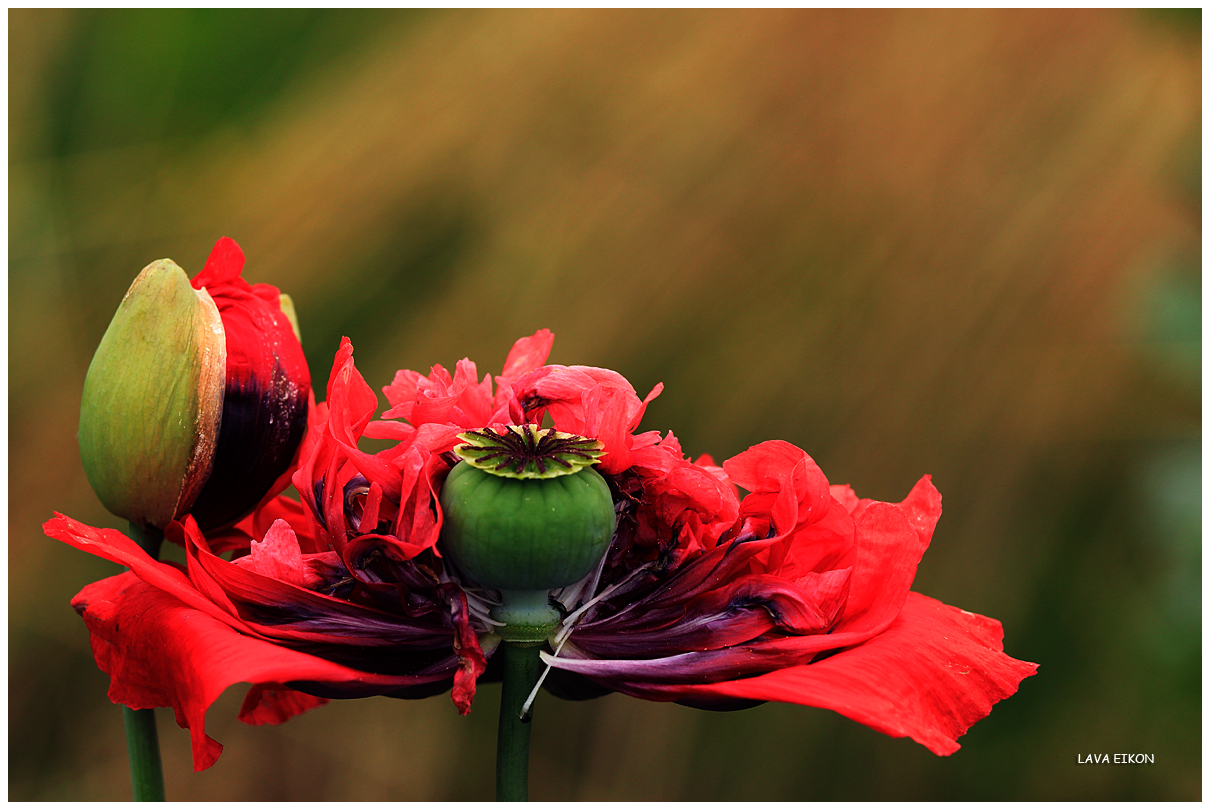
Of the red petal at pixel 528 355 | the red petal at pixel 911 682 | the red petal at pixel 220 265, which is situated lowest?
the red petal at pixel 911 682

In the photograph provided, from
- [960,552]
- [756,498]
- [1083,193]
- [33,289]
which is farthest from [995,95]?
[33,289]

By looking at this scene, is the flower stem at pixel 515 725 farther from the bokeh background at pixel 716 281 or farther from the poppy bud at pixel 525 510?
the bokeh background at pixel 716 281

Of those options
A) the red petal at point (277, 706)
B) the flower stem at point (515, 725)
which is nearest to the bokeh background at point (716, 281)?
the red petal at point (277, 706)

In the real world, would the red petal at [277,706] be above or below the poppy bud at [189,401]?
below

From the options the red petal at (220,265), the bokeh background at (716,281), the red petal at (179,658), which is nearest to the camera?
the red petal at (179,658)

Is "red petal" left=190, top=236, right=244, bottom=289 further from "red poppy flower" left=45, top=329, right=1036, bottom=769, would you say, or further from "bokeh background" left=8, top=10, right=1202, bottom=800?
"bokeh background" left=8, top=10, right=1202, bottom=800

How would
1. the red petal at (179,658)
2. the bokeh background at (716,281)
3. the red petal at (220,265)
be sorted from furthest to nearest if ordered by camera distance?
the bokeh background at (716,281)
the red petal at (220,265)
the red petal at (179,658)

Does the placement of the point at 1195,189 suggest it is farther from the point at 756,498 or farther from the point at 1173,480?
the point at 756,498
